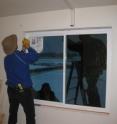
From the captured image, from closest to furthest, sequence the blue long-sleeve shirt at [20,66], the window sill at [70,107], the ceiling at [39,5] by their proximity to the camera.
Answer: the ceiling at [39,5], the window sill at [70,107], the blue long-sleeve shirt at [20,66]

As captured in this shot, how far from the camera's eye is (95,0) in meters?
3.04

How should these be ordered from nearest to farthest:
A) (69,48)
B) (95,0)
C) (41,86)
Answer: (95,0) < (69,48) < (41,86)

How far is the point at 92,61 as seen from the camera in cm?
339

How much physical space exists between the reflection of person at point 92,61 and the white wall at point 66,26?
188mm

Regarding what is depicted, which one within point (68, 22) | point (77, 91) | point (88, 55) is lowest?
point (77, 91)

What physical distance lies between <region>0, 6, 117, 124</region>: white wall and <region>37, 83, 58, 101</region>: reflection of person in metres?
0.16

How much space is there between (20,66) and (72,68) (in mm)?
772

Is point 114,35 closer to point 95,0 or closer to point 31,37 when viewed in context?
point 95,0

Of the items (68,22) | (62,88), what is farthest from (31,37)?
(62,88)

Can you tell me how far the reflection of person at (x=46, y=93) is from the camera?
12.1 feet

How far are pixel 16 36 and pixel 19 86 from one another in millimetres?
909

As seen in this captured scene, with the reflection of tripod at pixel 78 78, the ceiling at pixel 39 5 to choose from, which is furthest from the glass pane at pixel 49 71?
the ceiling at pixel 39 5

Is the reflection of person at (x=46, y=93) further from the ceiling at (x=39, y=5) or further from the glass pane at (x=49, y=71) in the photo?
the ceiling at (x=39, y=5)

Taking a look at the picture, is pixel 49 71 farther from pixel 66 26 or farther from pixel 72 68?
pixel 66 26
